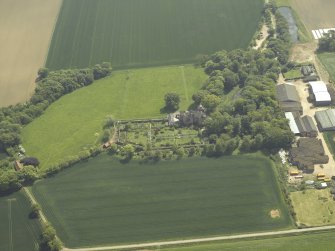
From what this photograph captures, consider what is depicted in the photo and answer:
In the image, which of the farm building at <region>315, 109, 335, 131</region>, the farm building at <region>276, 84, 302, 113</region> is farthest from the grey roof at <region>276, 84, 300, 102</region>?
the farm building at <region>315, 109, 335, 131</region>

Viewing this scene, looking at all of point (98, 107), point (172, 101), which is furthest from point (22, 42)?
point (172, 101)

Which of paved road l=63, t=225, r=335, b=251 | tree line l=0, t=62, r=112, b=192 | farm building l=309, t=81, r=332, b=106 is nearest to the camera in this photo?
paved road l=63, t=225, r=335, b=251

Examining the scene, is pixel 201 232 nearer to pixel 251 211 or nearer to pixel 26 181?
pixel 251 211

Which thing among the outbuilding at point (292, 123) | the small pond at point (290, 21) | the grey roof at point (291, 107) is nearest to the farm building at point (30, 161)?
the outbuilding at point (292, 123)

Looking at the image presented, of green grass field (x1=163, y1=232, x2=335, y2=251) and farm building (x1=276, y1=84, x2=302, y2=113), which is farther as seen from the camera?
farm building (x1=276, y1=84, x2=302, y2=113)

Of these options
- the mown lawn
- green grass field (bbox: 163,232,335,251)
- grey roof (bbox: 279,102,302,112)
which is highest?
grey roof (bbox: 279,102,302,112)

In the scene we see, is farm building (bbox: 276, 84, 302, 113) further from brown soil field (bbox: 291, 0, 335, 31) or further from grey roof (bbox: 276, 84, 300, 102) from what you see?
brown soil field (bbox: 291, 0, 335, 31)

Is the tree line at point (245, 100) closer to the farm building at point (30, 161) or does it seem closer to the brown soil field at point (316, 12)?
the brown soil field at point (316, 12)

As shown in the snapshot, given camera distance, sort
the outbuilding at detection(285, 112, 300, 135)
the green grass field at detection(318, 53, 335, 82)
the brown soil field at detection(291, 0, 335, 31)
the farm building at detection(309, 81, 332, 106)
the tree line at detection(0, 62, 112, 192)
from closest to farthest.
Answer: the tree line at detection(0, 62, 112, 192) < the outbuilding at detection(285, 112, 300, 135) < the farm building at detection(309, 81, 332, 106) < the green grass field at detection(318, 53, 335, 82) < the brown soil field at detection(291, 0, 335, 31)
